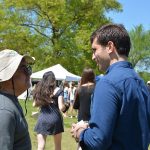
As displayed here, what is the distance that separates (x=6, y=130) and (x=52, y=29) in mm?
39928

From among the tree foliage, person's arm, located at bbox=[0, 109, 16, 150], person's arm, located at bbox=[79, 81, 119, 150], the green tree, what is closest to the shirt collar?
person's arm, located at bbox=[79, 81, 119, 150]

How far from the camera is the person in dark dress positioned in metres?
7.79

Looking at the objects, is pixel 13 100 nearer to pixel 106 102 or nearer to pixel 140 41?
pixel 106 102

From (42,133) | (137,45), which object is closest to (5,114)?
(42,133)

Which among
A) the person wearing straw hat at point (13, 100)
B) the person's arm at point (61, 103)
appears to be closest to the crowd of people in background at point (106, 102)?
the person wearing straw hat at point (13, 100)

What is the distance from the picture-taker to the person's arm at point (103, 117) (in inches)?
121

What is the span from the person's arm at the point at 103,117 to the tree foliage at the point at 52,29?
37908mm

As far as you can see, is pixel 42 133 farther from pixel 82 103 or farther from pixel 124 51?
pixel 124 51

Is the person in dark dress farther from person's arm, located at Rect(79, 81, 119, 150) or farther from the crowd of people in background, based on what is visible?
person's arm, located at Rect(79, 81, 119, 150)

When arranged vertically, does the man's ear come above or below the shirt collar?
above

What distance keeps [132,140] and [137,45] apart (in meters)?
74.5

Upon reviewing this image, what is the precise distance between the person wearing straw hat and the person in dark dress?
4.13 meters

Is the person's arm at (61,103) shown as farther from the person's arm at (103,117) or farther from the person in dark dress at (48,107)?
the person's arm at (103,117)

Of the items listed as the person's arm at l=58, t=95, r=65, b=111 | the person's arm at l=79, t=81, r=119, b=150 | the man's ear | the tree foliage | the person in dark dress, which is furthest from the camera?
the tree foliage
